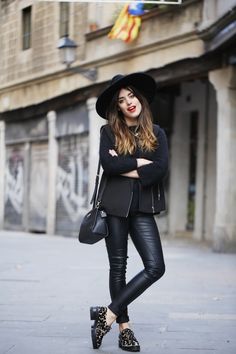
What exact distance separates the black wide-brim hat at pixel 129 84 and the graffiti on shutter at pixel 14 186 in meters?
18.3

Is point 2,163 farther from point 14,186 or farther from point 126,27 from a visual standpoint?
point 126,27

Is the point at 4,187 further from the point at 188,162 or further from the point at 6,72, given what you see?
the point at 188,162

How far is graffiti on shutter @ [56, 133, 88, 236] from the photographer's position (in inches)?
792

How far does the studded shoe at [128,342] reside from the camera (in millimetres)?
5090

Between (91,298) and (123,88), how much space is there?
3.01m

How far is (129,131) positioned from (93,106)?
13985mm

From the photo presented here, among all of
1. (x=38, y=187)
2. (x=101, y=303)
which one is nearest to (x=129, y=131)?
(x=101, y=303)

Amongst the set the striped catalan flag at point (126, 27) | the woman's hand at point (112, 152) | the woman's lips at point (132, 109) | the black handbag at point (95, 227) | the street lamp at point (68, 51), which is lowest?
the black handbag at point (95, 227)

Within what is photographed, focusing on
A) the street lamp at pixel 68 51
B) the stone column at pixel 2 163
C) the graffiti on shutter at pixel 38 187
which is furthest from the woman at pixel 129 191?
the stone column at pixel 2 163

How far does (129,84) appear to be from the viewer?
5266mm

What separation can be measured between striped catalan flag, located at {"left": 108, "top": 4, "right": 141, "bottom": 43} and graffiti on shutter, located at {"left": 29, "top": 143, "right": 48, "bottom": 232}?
19.3ft

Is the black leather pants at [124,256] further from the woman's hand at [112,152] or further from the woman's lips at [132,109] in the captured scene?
the woman's lips at [132,109]

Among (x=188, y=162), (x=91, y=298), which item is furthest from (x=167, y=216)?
(x=91, y=298)

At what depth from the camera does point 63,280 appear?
936 centimetres
